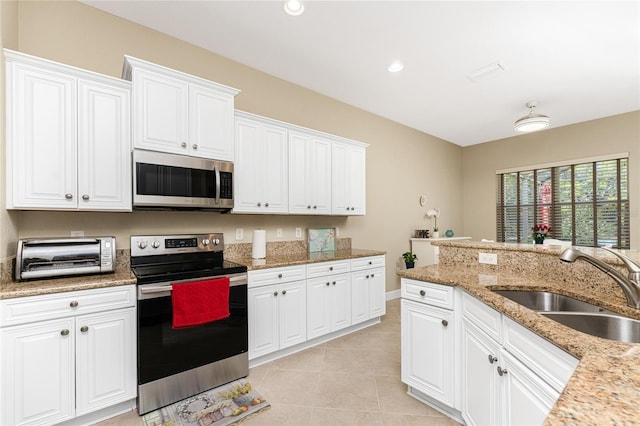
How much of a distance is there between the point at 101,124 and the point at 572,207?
671cm

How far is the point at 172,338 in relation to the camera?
2045 millimetres

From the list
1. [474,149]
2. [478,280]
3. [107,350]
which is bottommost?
[107,350]

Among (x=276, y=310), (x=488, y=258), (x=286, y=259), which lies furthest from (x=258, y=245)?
(x=488, y=258)

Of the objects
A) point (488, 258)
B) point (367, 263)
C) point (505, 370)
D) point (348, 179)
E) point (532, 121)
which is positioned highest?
point (532, 121)

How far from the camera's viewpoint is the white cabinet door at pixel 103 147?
2016mm

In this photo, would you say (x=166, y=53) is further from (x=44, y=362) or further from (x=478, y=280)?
(x=478, y=280)

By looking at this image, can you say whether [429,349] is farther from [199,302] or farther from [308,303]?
[199,302]

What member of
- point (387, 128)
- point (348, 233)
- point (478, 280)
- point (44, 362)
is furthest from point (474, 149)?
point (44, 362)

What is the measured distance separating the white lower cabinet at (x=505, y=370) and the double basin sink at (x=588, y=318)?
0.25 meters

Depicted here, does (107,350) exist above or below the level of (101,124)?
below

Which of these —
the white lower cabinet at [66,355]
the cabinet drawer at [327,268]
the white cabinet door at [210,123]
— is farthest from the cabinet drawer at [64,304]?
the cabinet drawer at [327,268]

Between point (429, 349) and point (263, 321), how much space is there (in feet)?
4.52

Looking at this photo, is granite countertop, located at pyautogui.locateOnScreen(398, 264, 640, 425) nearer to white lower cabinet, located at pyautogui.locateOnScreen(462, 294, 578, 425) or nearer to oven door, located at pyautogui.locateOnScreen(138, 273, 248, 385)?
white lower cabinet, located at pyautogui.locateOnScreen(462, 294, 578, 425)

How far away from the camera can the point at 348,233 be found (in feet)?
13.6
